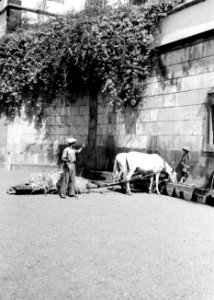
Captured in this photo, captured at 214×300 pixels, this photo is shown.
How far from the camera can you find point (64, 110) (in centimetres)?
1781

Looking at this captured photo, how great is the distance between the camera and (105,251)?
5543 millimetres

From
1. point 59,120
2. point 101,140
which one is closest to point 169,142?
point 101,140

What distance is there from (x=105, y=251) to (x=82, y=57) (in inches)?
423

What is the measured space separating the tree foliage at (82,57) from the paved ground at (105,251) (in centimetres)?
625

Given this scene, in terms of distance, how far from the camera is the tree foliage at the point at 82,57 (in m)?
13.9

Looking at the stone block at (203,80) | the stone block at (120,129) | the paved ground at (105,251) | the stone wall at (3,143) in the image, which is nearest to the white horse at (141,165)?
the paved ground at (105,251)

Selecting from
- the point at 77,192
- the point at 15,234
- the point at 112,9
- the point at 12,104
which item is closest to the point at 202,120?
the point at 77,192

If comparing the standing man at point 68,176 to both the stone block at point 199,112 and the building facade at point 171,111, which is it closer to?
the building facade at point 171,111

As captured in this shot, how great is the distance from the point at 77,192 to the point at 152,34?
6.31m

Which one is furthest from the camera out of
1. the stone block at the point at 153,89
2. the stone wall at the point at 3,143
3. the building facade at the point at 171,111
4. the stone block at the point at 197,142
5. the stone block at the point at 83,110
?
the stone wall at the point at 3,143

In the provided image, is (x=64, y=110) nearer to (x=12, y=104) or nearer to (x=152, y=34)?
(x=12, y=104)

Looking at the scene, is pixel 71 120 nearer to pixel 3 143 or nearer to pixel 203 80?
pixel 3 143

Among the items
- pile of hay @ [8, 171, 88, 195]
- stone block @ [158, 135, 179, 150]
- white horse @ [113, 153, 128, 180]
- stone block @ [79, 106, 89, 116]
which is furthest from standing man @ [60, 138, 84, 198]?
stone block @ [79, 106, 89, 116]

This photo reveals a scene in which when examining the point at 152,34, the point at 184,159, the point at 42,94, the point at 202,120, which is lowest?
the point at 184,159
